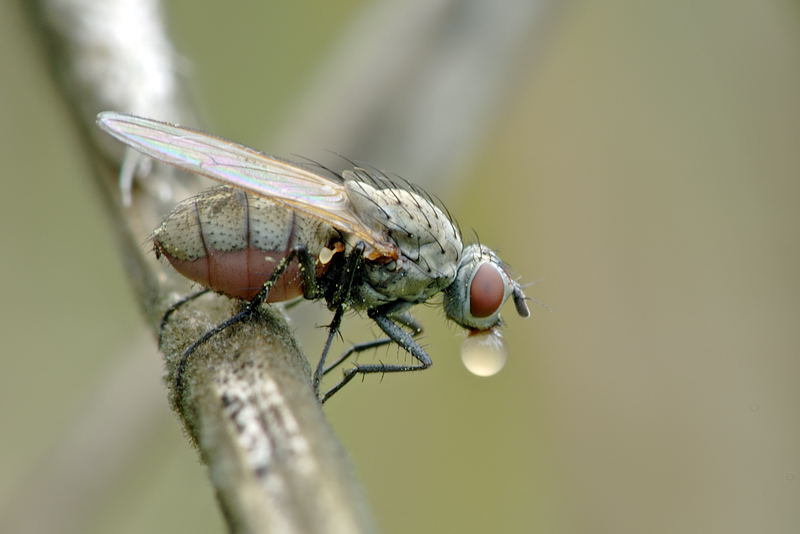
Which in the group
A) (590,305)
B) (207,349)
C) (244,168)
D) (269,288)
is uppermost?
(244,168)

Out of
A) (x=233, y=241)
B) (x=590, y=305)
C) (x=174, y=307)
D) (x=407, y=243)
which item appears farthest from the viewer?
(x=590, y=305)

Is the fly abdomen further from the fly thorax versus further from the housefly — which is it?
the fly thorax

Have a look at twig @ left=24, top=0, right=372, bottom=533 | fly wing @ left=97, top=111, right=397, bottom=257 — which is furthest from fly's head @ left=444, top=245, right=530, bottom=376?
twig @ left=24, top=0, right=372, bottom=533

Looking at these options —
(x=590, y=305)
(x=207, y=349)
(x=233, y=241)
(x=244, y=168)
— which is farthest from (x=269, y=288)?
(x=590, y=305)

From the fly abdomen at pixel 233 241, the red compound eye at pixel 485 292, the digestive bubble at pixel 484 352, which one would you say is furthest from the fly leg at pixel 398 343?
the fly abdomen at pixel 233 241

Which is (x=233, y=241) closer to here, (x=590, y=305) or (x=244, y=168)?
(x=244, y=168)

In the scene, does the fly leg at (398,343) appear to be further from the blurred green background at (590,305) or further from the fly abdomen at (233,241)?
the blurred green background at (590,305)
